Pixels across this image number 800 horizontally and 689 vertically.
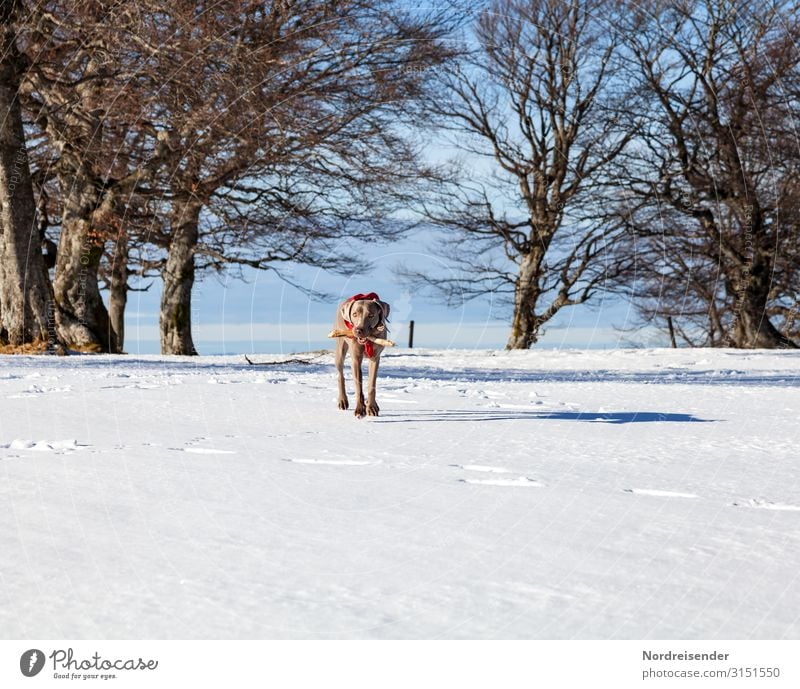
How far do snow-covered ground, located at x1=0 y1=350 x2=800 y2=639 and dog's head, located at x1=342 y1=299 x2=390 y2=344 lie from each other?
2.60 ft

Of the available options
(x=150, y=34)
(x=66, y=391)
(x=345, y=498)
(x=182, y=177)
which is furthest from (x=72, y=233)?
(x=345, y=498)

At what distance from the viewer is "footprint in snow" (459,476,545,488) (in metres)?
4.78

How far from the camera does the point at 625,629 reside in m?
2.62

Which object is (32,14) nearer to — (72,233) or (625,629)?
(72,233)

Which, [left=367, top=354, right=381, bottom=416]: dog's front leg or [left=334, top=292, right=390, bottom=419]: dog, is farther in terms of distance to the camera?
[left=367, top=354, right=381, bottom=416]: dog's front leg

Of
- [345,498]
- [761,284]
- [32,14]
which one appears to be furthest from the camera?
[761,284]

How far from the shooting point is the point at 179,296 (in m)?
20.9

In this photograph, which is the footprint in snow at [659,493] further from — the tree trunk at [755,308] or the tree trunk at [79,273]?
the tree trunk at [755,308]

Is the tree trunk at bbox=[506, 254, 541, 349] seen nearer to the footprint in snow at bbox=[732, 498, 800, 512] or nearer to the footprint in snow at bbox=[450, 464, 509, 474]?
the footprint in snow at bbox=[450, 464, 509, 474]

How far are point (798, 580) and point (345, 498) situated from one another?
82.7 inches

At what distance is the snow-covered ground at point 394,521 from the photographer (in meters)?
2.70

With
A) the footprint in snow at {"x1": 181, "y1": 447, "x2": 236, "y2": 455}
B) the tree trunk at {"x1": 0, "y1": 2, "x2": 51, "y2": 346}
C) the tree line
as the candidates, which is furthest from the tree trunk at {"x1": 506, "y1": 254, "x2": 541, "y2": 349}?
the footprint in snow at {"x1": 181, "y1": 447, "x2": 236, "y2": 455}

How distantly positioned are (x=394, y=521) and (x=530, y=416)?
4.40 m
